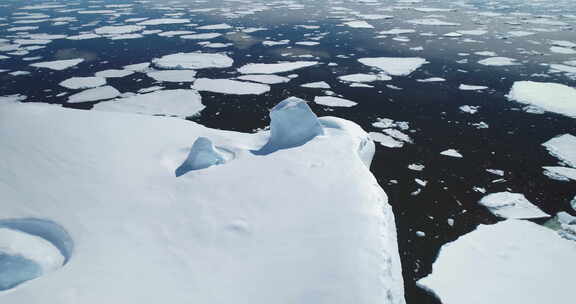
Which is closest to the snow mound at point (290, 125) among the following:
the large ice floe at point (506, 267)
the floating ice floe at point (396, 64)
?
the large ice floe at point (506, 267)

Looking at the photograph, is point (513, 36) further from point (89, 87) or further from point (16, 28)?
point (16, 28)

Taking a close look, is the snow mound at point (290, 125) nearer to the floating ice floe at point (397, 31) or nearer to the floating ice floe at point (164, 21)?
the floating ice floe at point (397, 31)

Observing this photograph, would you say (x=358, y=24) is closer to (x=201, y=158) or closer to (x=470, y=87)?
(x=470, y=87)

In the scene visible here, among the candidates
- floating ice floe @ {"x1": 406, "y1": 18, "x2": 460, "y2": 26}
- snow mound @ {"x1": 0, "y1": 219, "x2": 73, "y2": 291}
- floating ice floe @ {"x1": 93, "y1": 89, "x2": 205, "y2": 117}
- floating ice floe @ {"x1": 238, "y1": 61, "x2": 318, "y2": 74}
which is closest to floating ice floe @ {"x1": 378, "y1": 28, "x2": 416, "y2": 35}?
floating ice floe @ {"x1": 406, "y1": 18, "x2": 460, "y2": 26}

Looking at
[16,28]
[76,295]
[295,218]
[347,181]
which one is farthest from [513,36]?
[16,28]

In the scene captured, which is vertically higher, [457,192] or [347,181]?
[347,181]

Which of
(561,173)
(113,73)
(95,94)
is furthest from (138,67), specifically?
(561,173)
